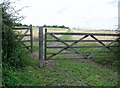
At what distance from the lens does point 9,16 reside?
969 cm

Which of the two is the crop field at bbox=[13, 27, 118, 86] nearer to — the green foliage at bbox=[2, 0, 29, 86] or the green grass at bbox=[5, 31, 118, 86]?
the green grass at bbox=[5, 31, 118, 86]

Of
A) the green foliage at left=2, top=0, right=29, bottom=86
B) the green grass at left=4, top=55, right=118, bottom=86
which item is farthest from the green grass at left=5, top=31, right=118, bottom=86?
the green foliage at left=2, top=0, right=29, bottom=86

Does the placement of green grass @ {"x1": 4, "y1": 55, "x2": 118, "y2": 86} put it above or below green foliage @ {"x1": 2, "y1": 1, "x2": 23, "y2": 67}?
below

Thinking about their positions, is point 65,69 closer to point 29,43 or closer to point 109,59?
point 109,59

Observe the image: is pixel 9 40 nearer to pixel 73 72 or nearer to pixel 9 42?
pixel 9 42

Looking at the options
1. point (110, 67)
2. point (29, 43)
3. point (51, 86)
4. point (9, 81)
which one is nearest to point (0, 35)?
point (9, 81)

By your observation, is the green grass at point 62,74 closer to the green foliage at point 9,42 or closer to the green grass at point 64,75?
the green grass at point 64,75

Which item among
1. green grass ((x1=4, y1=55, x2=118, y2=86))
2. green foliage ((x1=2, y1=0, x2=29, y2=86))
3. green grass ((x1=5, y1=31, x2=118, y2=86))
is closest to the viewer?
green grass ((x1=5, y1=31, x2=118, y2=86))

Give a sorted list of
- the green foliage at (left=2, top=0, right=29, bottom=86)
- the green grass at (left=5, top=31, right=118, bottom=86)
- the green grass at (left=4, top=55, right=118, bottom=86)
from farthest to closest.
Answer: the green foliage at (left=2, top=0, right=29, bottom=86) < the green grass at (left=4, top=55, right=118, bottom=86) < the green grass at (left=5, top=31, right=118, bottom=86)

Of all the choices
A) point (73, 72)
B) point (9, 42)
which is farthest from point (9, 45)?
point (73, 72)

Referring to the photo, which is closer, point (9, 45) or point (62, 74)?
point (9, 45)

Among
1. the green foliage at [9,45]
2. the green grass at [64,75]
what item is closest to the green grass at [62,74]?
the green grass at [64,75]

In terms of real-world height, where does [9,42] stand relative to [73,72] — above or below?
above

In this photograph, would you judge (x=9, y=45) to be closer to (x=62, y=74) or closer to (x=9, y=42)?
(x=9, y=42)
